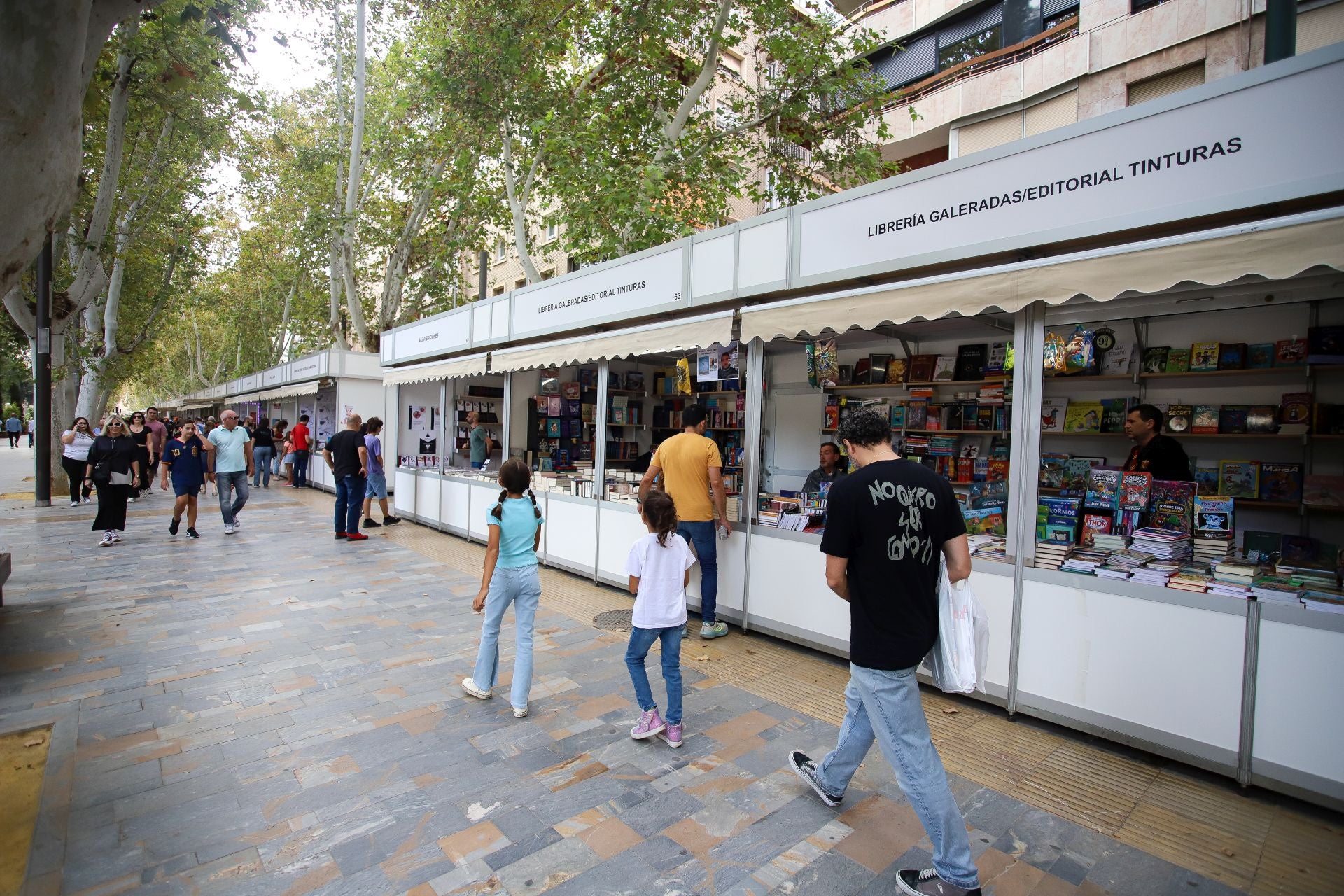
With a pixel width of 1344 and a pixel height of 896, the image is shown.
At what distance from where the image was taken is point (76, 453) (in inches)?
521

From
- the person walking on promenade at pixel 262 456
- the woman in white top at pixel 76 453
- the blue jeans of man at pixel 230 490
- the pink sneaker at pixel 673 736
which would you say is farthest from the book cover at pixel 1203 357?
the person walking on promenade at pixel 262 456

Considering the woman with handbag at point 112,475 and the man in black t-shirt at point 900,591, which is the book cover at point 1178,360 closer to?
the man in black t-shirt at point 900,591

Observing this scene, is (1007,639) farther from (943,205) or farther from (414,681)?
(414,681)

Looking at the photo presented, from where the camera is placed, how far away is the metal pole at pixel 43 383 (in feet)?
42.2

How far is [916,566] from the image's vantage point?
2.54 metres

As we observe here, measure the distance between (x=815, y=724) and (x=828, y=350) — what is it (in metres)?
3.14

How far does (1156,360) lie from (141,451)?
17.4 metres

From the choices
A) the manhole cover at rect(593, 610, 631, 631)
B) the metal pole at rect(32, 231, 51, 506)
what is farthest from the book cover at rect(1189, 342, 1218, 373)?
the metal pole at rect(32, 231, 51, 506)

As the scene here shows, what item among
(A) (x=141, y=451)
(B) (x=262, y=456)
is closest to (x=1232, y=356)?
(A) (x=141, y=451)

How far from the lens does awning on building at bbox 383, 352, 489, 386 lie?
934 centimetres

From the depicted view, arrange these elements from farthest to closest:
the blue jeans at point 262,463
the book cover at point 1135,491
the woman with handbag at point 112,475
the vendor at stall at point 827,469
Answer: the blue jeans at point 262,463
the woman with handbag at point 112,475
the vendor at stall at point 827,469
the book cover at point 1135,491

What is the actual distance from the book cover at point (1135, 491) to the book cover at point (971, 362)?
243cm

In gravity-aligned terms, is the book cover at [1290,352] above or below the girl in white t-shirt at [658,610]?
above

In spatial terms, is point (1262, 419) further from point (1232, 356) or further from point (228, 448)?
point (228, 448)
